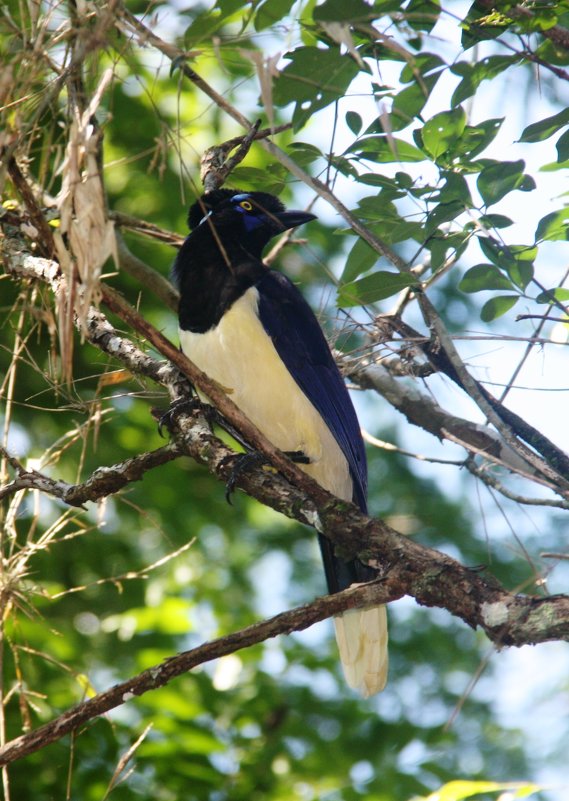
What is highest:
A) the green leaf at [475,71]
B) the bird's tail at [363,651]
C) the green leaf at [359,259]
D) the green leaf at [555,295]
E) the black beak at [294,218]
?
the black beak at [294,218]

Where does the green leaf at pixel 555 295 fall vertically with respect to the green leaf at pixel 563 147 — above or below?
below

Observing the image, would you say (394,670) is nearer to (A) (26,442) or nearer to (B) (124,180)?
(A) (26,442)

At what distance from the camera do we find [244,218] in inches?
170

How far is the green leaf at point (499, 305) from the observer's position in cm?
312

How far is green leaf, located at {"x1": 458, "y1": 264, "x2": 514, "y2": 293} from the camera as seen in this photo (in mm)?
3004

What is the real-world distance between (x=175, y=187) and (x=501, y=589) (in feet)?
13.6

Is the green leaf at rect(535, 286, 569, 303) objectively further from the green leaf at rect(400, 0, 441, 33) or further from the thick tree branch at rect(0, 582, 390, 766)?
the thick tree branch at rect(0, 582, 390, 766)

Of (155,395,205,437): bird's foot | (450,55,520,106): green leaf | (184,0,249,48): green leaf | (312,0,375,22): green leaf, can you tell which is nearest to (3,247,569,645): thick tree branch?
(155,395,205,437): bird's foot

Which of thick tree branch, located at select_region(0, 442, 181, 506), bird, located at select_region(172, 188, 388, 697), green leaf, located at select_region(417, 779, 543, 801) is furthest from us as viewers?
bird, located at select_region(172, 188, 388, 697)

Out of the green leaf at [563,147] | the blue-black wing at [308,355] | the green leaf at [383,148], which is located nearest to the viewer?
the green leaf at [563,147]

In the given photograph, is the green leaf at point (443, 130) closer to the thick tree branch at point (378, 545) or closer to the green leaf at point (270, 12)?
the green leaf at point (270, 12)

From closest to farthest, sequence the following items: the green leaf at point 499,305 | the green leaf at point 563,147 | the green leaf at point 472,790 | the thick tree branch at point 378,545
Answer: the thick tree branch at point 378,545, the green leaf at point 472,790, the green leaf at point 563,147, the green leaf at point 499,305

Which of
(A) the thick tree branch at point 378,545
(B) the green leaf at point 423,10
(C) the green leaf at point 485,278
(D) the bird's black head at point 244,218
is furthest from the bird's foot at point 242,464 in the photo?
(B) the green leaf at point 423,10

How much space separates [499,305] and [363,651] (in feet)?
4.93
